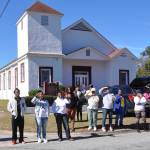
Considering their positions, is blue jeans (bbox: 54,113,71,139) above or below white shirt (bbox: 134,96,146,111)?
below

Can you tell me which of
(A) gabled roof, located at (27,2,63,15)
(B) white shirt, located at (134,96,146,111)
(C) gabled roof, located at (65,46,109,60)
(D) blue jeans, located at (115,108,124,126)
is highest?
(A) gabled roof, located at (27,2,63,15)

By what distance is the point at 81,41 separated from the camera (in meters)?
39.9

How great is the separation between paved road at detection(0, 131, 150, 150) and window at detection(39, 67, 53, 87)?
1942cm

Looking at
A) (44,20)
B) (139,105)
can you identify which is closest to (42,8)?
(44,20)

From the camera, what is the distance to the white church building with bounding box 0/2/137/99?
36062 mm

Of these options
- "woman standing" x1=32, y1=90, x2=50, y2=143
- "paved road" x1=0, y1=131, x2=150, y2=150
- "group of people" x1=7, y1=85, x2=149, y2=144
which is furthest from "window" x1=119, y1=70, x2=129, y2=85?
"woman standing" x1=32, y1=90, x2=50, y2=143

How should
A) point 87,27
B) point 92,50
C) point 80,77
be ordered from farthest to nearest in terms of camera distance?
point 87,27 → point 80,77 → point 92,50

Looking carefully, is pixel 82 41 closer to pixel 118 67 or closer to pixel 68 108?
pixel 118 67

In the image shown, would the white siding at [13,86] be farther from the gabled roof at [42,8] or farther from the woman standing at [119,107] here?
the woman standing at [119,107]

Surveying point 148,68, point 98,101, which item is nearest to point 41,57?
point 98,101

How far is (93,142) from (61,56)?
2234 centimetres

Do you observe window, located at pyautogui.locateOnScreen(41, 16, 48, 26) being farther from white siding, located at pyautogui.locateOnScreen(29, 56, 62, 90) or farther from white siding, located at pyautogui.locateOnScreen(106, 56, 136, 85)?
white siding, located at pyautogui.locateOnScreen(106, 56, 136, 85)

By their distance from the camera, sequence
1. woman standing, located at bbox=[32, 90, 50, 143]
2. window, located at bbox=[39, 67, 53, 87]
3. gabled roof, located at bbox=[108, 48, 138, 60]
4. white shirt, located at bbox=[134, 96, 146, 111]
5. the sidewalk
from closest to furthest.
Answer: woman standing, located at bbox=[32, 90, 50, 143], the sidewalk, white shirt, located at bbox=[134, 96, 146, 111], window, located at bbox=[39, 67, 53, 87], gabled roof, located at bbox=[108, 48, 138, 60]

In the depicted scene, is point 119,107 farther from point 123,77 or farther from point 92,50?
point 123,77
